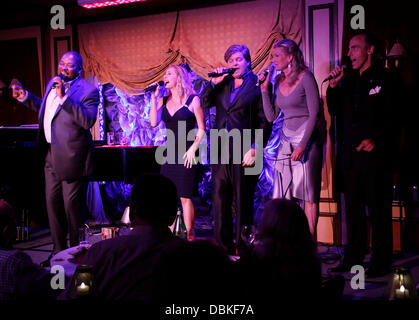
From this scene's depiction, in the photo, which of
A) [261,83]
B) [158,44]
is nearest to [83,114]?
[261,83]

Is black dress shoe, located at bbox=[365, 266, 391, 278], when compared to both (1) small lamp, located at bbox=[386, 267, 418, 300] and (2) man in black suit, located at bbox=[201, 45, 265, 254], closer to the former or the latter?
(2) man in black suit, located at bbox=[201, 45, 265, 254]

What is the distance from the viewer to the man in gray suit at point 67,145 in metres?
3.89

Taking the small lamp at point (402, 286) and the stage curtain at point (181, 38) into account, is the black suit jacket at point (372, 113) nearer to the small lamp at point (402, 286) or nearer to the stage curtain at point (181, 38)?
the stage curtain at point (181, 38)

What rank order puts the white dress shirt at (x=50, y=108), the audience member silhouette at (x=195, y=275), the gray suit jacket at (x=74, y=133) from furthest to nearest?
1. the white dress shirt at (x=50, y=108)
2. the gray suit jacket at (x=74, y=133)
3. the audience member silhouette at (x=195, y=275)

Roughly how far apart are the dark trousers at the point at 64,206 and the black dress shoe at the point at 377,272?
2.44 metres

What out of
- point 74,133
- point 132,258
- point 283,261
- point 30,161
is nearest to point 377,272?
point 283,261

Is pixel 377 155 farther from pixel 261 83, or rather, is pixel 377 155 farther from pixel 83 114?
pixel 83 114

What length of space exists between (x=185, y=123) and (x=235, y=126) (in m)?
0.48

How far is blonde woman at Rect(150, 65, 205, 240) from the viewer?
4.12 m

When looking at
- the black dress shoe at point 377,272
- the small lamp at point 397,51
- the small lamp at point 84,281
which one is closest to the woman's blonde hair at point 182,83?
the small lamp at point 397,51

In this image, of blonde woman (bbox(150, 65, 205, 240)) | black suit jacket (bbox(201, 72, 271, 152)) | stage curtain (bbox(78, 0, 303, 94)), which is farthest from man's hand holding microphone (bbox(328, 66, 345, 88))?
stage curtain (bbox(78, 0, 303, 94))

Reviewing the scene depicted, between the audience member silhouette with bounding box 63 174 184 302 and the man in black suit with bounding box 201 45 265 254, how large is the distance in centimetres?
224

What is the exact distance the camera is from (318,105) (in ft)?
11.9

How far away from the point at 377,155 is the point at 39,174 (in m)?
4.24
